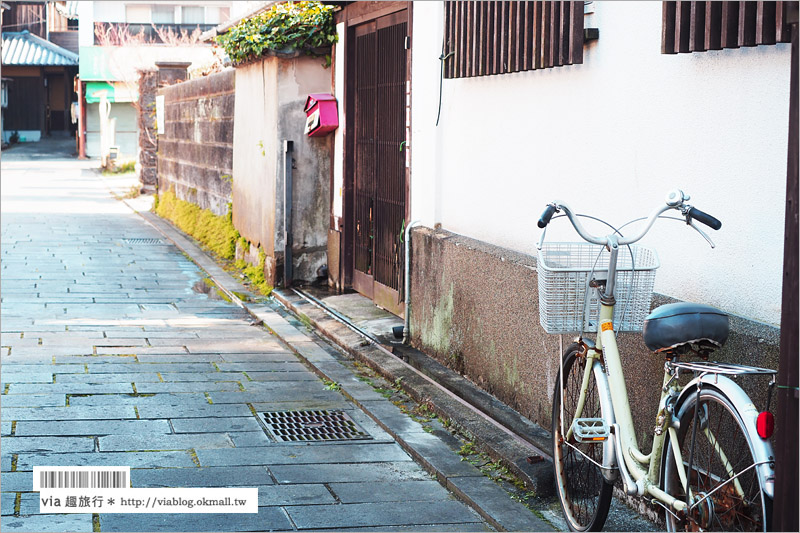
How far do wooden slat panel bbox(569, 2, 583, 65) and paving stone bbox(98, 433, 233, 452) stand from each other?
3026mm

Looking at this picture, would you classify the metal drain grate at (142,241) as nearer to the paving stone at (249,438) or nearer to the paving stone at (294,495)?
the paving stone at (249,438)

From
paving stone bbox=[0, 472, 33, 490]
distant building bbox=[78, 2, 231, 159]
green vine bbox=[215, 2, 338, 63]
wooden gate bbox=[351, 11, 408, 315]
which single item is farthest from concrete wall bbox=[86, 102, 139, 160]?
paving stone bbox=[0, 472, 33, 490]

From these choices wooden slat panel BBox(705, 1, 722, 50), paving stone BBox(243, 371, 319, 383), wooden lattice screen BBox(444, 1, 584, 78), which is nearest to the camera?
wooden slat panel BBox(705, 1, 722, 50)

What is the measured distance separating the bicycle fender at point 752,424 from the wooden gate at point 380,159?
590 cm

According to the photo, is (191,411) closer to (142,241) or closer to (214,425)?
(214,425)

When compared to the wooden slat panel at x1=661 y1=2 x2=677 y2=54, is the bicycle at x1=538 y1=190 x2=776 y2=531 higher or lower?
lower

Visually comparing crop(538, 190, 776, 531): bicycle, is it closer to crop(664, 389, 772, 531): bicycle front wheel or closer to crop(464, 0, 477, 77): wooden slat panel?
crop(664, 389, 772, 531): bicycle front wheel

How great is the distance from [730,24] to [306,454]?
329 cm

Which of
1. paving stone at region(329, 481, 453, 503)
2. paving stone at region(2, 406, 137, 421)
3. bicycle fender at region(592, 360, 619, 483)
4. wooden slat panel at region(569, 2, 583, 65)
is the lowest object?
paving stone at region(329, 481, 453, 503)

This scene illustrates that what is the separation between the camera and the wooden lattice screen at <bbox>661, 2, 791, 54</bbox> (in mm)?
3961

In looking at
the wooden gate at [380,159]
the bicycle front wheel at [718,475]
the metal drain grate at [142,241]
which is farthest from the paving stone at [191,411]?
the metal drain grate at [142,241]

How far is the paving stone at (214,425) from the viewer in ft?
20.5

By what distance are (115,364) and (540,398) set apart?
3.66 metres

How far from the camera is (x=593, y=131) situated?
18.6 feet
